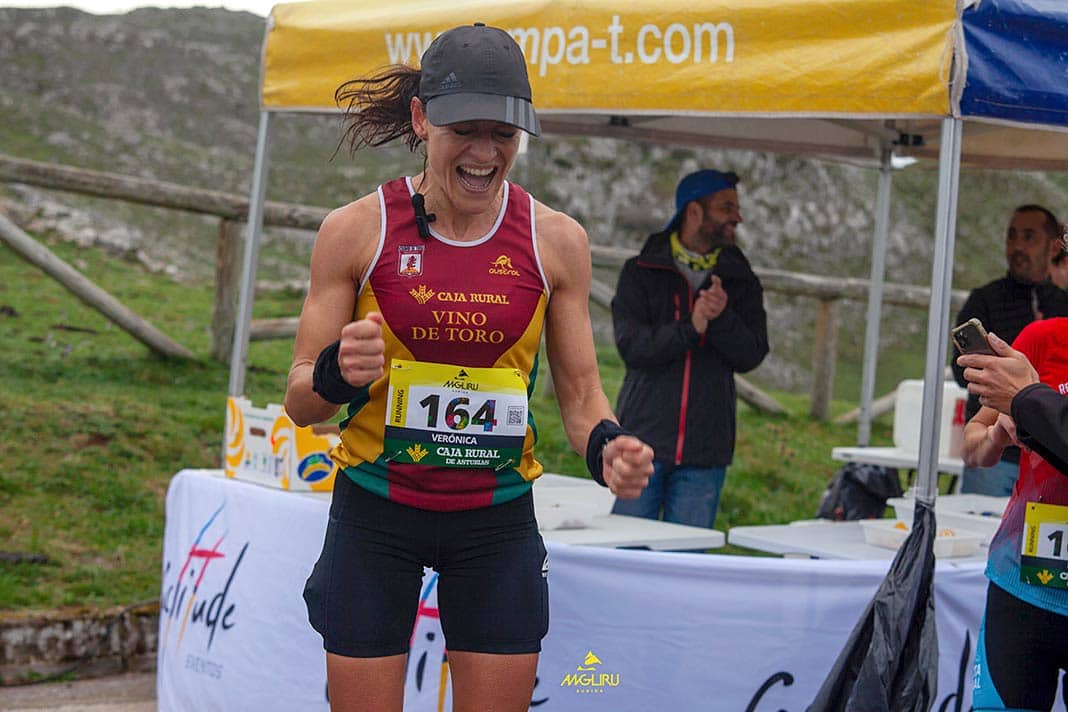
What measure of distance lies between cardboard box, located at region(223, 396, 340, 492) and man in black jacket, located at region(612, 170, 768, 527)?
124 centimetres

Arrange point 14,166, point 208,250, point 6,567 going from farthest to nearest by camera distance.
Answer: point 208,250
point 14,166
point 6,567

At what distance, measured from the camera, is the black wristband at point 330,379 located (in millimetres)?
2373

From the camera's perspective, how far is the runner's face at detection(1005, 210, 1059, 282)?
5.46 m

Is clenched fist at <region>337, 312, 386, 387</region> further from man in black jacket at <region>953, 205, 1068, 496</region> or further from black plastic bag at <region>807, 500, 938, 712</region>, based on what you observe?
man in black jacket at <region>953, 205, 1068, 496</region>

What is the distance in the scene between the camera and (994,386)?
2.71m

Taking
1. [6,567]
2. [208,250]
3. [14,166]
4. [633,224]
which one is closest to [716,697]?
[6,567]

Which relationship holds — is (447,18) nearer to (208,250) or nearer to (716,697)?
(716,697)

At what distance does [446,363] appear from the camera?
104 inches

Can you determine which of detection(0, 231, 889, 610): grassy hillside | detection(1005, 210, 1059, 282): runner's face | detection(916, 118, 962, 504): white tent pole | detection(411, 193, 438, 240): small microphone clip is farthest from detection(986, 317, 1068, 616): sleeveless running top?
detection(0, 231, 889, 610): grassy hillside

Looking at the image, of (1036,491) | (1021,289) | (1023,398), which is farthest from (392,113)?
(1021,289)

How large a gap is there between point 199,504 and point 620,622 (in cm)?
171

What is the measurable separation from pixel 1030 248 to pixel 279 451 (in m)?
3.10

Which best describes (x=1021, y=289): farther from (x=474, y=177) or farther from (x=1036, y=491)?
(x=474, y=177)

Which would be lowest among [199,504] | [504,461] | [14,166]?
[199,504]
